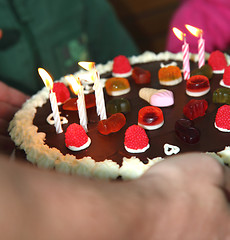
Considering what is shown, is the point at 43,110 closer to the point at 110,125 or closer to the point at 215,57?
the point at 110,125

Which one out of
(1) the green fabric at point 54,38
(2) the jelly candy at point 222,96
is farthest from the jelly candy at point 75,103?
(1) the green fabric at point 54,38

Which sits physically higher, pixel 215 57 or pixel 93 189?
pixel 93 189

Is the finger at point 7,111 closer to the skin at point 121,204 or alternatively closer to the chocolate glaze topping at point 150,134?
the chocolate glaze topping at point 150,134

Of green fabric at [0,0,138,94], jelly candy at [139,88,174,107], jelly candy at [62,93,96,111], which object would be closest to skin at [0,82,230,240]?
jelly candy at [139,88,174,107]

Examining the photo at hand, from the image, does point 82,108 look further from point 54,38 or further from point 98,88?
point 54,38

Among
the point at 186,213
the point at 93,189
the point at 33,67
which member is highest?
the point at 93,189

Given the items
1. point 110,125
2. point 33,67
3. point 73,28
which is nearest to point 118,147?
point 110,125
